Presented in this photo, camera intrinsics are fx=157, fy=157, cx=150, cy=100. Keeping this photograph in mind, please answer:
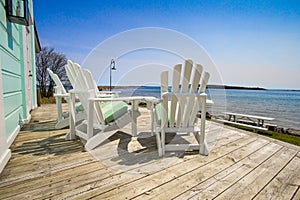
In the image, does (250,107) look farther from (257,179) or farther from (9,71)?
(9,71)

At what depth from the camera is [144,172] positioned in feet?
4.35

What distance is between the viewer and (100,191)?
1.06 m

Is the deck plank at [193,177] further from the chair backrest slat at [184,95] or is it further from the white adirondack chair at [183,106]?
the chair backrest slat at [184,95]

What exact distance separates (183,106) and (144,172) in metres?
0.83

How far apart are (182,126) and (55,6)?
226 inches

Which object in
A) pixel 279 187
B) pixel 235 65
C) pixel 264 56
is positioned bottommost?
pixel 279 187

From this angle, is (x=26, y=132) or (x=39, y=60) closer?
(x=26, y=132)

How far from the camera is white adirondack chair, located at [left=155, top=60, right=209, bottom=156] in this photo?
165cm

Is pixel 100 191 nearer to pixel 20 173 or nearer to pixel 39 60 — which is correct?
pixel 20 173

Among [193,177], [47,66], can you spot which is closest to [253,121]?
[193,177]

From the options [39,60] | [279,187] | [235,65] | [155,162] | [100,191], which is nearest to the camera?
[100,191]

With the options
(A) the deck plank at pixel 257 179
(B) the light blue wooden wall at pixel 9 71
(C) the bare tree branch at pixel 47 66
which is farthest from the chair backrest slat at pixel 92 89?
(C) the bare tree branch at pixel 47 66

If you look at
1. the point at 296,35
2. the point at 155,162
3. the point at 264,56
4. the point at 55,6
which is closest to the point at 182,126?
the point at 155,162

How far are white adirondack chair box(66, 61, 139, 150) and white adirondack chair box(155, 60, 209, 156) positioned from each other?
1.69 feet
